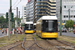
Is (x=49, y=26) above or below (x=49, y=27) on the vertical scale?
above

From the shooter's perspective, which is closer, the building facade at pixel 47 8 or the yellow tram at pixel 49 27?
the yellow tram at pixel 49 27

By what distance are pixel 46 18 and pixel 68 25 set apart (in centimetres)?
6145

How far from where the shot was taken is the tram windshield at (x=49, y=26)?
21.4 meters

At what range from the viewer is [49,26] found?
21.3 meters

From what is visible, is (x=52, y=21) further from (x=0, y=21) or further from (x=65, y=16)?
(x=0, y=21)

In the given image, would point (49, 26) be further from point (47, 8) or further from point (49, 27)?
point (47, 8)

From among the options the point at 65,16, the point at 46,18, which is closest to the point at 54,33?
the point at 46,18

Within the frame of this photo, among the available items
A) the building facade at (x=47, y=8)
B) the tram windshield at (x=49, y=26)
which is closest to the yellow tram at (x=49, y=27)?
the tram windshield at (x=49, y=26)

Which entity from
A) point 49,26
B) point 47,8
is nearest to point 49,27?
point 49,26

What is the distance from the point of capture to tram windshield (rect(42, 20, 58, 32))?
21375 millimetres

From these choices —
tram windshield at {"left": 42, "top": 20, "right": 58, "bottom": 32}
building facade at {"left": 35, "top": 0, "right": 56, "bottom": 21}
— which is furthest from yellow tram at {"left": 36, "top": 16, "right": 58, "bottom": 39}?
building facade at {"left": 35, "top": 0, "right": 56, "bottom": 21}

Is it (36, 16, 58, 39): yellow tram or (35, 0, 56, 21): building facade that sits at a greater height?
(35, 0, 56, 21): building facade

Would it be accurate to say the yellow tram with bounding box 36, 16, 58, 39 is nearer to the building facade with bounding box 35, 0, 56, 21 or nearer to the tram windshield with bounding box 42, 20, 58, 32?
the tram windshield with bounding box 42, 20, 58, 32

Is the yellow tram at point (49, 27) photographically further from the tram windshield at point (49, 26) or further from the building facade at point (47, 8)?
the building facade at point (47, 8)
